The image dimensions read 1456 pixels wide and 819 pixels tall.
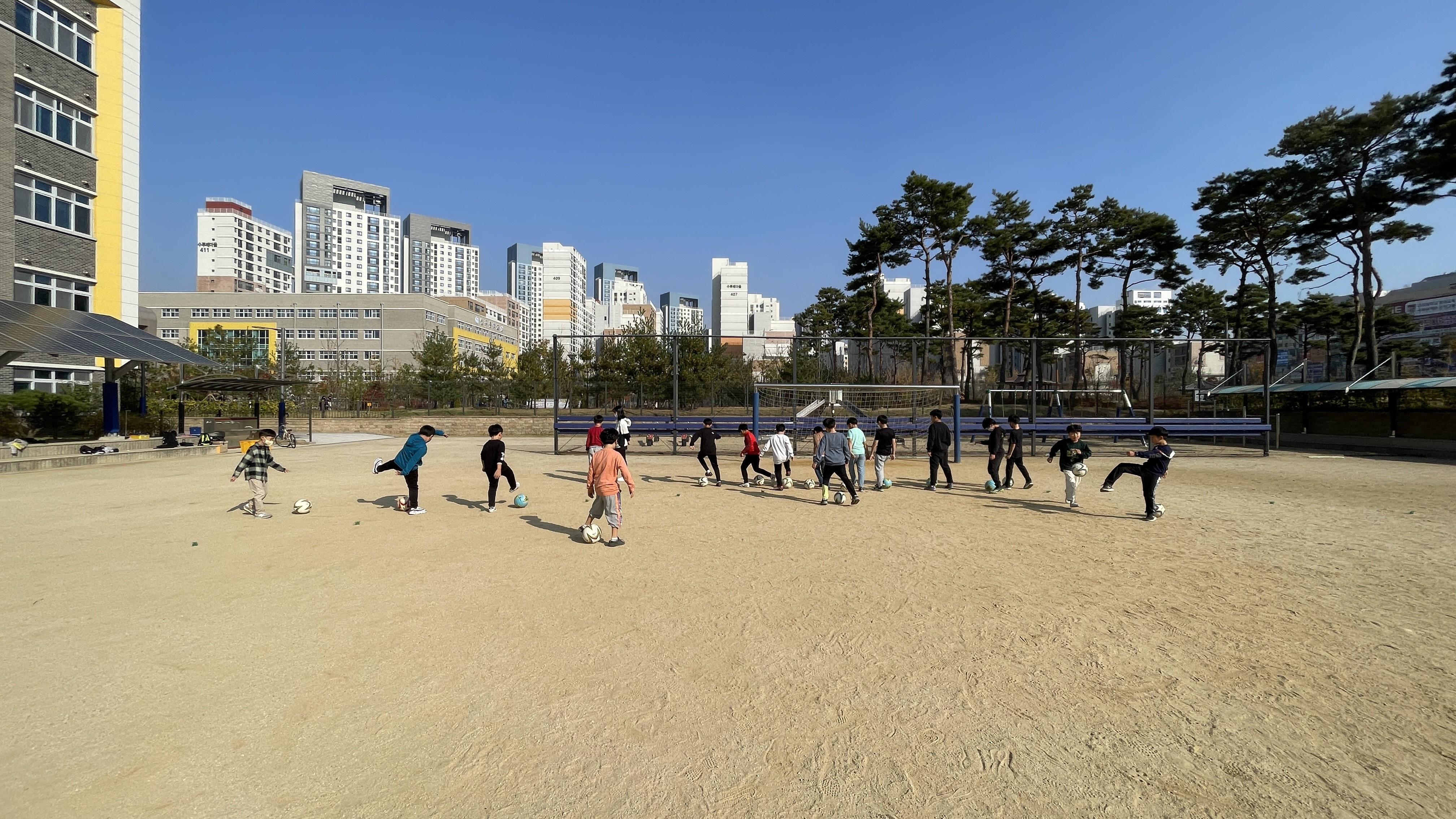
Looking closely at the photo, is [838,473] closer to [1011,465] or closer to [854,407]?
[1011,465]

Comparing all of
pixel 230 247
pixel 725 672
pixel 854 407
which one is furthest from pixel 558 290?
pixel 725 672

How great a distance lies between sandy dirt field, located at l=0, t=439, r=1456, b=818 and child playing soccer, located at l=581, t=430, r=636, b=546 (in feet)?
1.33

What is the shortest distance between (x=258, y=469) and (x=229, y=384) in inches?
710

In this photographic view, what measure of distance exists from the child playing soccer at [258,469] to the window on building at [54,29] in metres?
27.2

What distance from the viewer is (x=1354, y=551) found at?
7977 mm

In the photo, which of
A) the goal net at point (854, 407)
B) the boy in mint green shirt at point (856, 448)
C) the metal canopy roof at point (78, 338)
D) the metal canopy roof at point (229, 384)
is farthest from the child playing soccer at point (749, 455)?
the metal canopy roof at point (229, 384)

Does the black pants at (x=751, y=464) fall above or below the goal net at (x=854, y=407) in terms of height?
below

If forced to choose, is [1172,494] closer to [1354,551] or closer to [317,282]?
[1354,551]

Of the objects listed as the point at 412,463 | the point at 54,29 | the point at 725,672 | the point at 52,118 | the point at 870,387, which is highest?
the point at 54,29

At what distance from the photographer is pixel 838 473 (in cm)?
1162

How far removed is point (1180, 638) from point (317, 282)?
190351 mm

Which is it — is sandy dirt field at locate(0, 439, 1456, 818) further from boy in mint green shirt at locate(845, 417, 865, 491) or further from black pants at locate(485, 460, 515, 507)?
boy in mint green shirt at locate(845, 417, 865, 491)

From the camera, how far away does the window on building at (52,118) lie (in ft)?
78.3

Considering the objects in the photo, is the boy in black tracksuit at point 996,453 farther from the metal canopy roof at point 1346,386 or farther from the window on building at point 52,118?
the window on building at point 52,118
